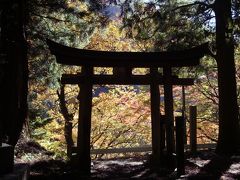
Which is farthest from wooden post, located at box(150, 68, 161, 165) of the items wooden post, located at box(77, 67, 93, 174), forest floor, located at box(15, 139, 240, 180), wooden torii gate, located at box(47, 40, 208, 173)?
wooden post, located at box(77, 67, 93, 174)

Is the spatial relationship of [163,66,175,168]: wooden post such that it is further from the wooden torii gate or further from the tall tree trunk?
the tall tree trunk

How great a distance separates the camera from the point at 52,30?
1237cm

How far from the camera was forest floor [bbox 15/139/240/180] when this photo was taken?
A: 27.4 feet

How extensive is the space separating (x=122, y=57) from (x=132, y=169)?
10.2 feet

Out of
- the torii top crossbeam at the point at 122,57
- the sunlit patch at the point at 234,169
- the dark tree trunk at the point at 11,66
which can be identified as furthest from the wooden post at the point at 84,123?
the sunlit patch at the point at 234,169

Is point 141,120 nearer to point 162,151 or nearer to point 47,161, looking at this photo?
point 162,151

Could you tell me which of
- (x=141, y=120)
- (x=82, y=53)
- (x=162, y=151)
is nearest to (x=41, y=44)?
(x=82, y=53)

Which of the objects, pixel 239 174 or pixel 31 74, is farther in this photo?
pixel 31 74

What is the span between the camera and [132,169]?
988 cm

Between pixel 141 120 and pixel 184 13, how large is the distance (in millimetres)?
8534

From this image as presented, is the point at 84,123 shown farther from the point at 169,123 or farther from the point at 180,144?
the point at 180,144

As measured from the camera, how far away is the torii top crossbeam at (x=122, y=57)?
8.98 m

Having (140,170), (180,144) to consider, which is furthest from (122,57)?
(140,170)

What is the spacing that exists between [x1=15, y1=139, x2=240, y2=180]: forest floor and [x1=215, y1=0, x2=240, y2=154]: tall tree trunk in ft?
3.01
